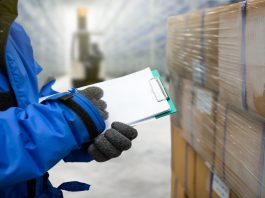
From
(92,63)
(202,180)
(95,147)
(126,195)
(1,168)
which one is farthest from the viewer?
(92,63)

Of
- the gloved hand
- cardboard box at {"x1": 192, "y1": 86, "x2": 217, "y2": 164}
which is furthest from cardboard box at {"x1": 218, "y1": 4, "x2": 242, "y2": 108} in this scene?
the gloved hand

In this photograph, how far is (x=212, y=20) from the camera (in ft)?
3.24

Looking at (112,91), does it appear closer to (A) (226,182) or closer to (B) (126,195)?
(A) (226,182)

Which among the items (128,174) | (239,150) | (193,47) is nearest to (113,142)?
(239,150)

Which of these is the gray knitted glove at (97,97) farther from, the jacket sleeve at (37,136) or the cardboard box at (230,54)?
the cardboard box at (230,54)

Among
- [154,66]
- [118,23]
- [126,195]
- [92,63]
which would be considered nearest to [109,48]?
[118,23]

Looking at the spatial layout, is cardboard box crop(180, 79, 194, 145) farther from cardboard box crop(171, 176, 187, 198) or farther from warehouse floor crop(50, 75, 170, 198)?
warehouse floor crop(50, 75, 170, 198)

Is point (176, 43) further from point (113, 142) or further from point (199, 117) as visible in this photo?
point (113, 142)

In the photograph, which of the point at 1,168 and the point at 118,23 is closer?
the point at 1,168

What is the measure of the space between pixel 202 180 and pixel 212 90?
1.34 feet

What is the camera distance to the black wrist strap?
0.70 meters

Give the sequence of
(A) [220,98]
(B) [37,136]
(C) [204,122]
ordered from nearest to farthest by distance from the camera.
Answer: (B) [37,136], (A) [220,98], (C) [204,122]

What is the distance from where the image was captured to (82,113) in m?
0.70

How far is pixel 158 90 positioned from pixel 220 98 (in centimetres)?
27
